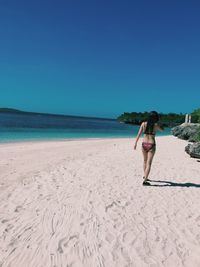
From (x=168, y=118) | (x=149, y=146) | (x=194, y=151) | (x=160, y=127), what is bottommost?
(x=194, y=151)

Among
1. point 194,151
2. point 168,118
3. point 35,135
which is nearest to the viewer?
point 194,151

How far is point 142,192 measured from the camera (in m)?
6.42

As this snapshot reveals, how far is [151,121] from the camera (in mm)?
6723

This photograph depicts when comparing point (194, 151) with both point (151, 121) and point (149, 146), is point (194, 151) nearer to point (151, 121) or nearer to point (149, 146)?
point (149, 146)

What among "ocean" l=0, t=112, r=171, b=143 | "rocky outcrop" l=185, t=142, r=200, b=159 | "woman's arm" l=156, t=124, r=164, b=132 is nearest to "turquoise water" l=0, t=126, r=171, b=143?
"ocean" l=0, t=112, r=171, b=143

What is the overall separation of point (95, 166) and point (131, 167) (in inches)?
55.7

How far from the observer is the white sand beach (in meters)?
3.51

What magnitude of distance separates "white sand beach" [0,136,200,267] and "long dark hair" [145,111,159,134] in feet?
5.29

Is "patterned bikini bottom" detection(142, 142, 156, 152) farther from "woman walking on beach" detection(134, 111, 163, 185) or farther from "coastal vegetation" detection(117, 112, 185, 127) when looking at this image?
"coastal vegetation" detection(117, 112, 185, 127)

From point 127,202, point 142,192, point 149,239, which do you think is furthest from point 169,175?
point 149,239

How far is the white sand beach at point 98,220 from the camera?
3.51 meters

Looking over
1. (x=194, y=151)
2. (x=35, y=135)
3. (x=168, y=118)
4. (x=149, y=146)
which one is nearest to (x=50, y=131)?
(x=35, y=135)

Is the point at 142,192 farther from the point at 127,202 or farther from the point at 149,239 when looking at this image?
the point at 149,239

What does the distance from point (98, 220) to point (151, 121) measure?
3.21 meters
